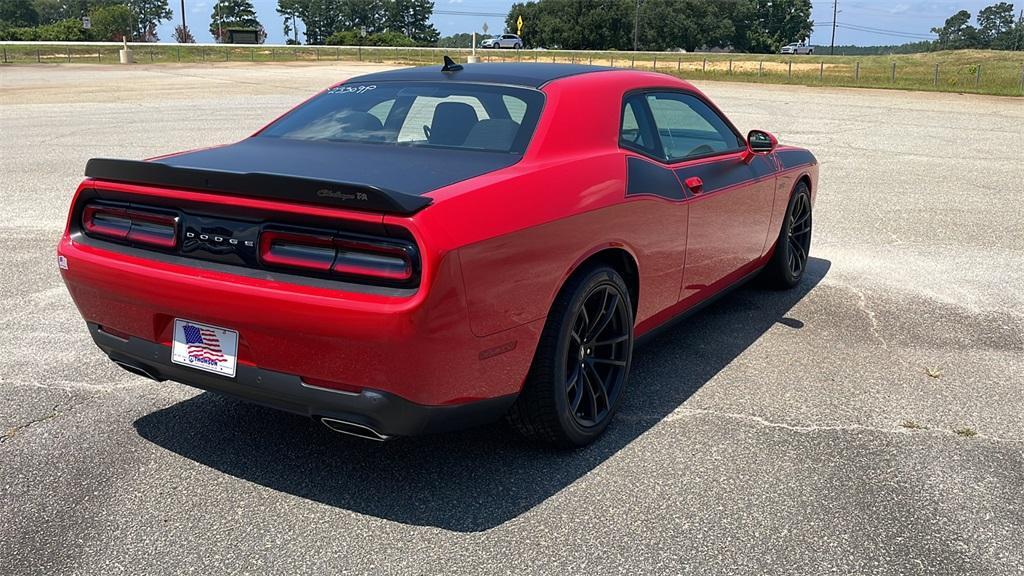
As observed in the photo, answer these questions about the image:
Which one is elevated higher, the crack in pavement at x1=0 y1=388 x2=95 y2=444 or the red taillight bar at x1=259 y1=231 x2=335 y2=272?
the red taillight bar at x1=259 y1=231 x2=335 y2=272

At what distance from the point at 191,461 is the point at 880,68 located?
4871 cm

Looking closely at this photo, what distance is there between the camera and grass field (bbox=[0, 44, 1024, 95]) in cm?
3553

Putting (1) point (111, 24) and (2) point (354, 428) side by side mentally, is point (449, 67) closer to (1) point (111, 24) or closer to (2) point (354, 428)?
(2) point (354, 428)

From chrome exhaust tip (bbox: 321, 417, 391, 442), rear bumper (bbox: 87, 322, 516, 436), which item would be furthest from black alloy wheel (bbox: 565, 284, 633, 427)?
chrome exhaust tip (bbox: 321, 417, 391, 442)

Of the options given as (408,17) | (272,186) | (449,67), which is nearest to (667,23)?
(408,17)

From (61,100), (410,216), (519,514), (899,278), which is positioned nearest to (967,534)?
(519,514)

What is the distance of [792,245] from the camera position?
6066 millimetres

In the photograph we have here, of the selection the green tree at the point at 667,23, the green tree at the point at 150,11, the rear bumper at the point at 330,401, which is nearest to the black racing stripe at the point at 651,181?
the rear bumper at the point at 330,401

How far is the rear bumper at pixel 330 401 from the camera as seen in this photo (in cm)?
287

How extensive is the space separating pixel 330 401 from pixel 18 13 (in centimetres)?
15880

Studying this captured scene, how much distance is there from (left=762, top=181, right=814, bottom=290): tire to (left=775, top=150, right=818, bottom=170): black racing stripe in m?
0.15

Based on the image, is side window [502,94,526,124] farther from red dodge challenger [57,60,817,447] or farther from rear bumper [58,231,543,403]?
rear bumper [58,231,543,403]

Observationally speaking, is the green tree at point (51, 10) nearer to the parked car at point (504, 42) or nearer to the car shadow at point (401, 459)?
the parked car at point (504, 42)

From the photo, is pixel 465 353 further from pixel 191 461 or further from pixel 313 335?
pixel 191 461
